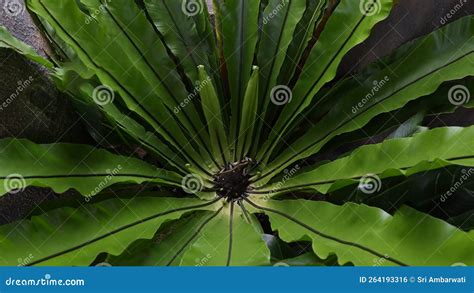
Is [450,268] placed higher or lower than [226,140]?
lower

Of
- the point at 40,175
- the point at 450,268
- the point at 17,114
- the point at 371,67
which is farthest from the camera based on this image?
the point at 371,67

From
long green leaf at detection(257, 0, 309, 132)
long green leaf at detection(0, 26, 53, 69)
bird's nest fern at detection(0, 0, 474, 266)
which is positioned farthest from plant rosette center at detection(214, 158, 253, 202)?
long green leaf at detection(0, 26, 53, 69)

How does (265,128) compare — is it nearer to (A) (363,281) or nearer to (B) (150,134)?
(B) (150,134)

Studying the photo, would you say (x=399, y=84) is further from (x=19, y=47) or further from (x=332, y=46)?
(x=19, y=47)

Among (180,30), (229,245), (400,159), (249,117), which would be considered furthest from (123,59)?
(400,159)

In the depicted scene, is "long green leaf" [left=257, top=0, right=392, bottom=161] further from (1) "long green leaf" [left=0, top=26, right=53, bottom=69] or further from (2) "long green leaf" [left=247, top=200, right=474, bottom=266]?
(1) "long green leaf" [left=0, top=26, right=53, bottom=69]

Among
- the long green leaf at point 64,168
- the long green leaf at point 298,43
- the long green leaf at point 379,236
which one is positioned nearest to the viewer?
the long green leaf at point 379,236

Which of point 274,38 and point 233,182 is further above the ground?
point 274,38

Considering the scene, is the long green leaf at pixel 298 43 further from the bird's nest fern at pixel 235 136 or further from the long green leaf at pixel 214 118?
the long green leaf at pixel 214 118

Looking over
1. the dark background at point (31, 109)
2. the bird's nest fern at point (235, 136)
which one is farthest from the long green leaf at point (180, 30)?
the dark background at point (31, 109)

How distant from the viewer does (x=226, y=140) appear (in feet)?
4.03

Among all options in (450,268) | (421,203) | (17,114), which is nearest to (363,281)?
(450,268)

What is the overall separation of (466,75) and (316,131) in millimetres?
299

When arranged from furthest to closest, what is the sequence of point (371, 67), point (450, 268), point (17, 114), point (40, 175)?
point (371, 67) < point (17, 114) < point (40, 175) < point (450, 268)
